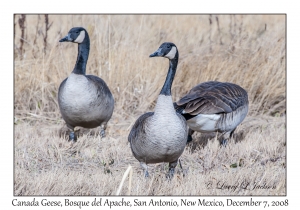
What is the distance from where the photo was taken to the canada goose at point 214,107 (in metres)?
7.09

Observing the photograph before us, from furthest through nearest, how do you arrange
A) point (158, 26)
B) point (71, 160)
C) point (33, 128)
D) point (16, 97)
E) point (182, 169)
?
1. point (158, 26)
2. point (16, 97)
3. point (33, 128)
4. point (71, 160)
5. point (182, 169)

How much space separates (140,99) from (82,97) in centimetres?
208

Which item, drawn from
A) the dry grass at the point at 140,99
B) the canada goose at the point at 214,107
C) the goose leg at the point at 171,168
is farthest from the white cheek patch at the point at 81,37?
the goose leg at the point at 171,168

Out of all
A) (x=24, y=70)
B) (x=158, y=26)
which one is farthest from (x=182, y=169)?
(x=158, y=26)

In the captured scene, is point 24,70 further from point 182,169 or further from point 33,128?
point 182,169

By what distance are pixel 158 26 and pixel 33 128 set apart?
4.31 meters

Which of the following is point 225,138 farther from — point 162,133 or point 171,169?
point 162,133

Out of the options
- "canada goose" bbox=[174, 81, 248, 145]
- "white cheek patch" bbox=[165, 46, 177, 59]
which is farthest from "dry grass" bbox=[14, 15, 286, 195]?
"white cheek patch" bbox=[165, 46, 177, 59]

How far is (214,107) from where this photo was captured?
7211mm

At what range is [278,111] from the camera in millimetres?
9344

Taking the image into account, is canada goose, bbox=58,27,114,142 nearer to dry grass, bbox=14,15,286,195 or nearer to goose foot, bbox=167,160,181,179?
dry grass, bbox=14,15,286,195

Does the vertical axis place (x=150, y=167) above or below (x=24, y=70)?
below

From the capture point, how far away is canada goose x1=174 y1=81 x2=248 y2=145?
7094 mm

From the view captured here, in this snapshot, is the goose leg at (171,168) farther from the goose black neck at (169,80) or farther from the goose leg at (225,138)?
the goose leg at (225,138)
